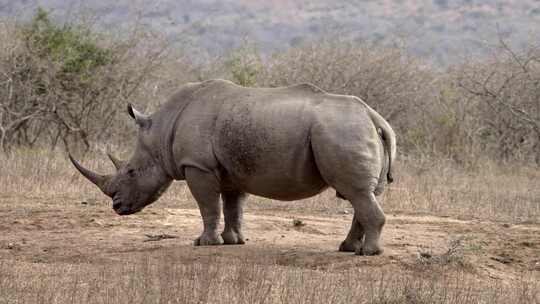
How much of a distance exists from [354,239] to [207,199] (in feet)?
4.64

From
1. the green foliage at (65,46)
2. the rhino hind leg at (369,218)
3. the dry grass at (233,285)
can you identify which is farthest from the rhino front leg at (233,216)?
the green foliage at (65,46)

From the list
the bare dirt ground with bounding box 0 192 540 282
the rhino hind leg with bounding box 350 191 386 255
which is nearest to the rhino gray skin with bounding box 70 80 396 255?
the rhino hind leg with bounding box 350 191 386 255

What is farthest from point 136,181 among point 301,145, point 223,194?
point 301,145

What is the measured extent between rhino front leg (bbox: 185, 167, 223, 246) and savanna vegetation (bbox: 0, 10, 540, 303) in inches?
21.8

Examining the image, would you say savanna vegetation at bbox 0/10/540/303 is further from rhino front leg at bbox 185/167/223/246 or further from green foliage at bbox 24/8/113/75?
rhino front leg at bbox 185/167/223/246

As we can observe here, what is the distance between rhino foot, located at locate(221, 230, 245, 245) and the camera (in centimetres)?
1053

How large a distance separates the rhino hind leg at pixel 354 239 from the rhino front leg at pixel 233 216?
3.76ft

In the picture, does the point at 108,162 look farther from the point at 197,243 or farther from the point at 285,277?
the point at 285,277

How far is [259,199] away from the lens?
14.4 meters

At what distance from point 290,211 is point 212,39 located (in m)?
41.5

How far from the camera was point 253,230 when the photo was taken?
11516 mm

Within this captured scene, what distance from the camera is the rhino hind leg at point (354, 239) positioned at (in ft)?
32.3

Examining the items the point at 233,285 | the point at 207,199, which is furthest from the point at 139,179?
the point at 233,285

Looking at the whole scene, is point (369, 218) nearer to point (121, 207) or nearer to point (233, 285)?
point (233, 285)
